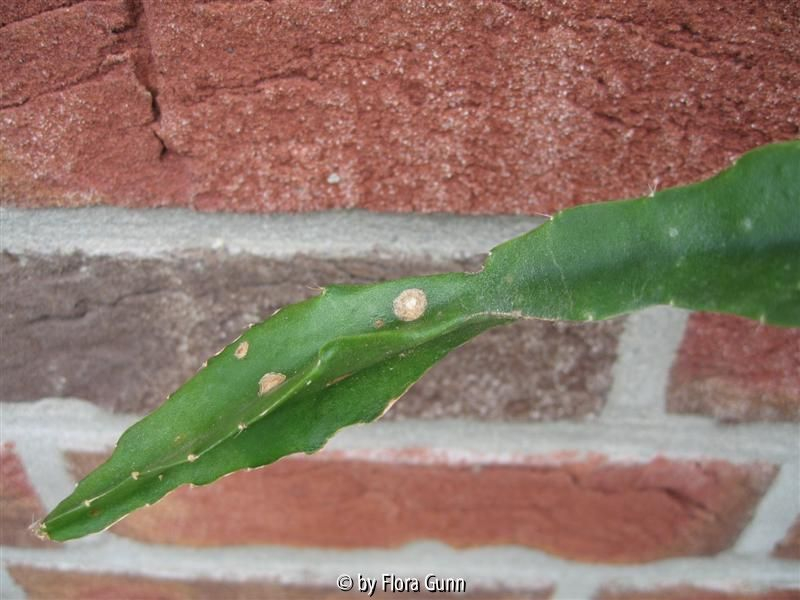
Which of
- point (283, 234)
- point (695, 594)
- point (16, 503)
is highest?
point (283, 234)

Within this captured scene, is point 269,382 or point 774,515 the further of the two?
point 774,515

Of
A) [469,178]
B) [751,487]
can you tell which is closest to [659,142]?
[469,178]

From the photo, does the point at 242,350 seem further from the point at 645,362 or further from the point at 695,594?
the point at 695,594

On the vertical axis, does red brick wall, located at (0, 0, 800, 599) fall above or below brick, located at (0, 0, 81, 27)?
below

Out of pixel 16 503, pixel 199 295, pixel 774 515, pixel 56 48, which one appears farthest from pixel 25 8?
pixel 774 515

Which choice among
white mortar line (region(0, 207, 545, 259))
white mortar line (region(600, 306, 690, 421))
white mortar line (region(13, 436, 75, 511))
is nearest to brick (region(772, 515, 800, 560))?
white mortar line (region(600, 306, 690, 421))

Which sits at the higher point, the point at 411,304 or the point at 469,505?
the point at 411,304

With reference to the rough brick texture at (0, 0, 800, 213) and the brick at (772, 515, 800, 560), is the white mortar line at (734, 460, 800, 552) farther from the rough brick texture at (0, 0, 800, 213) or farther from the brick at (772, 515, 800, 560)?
the rough brick texture at (0, 0, 800, 213)
